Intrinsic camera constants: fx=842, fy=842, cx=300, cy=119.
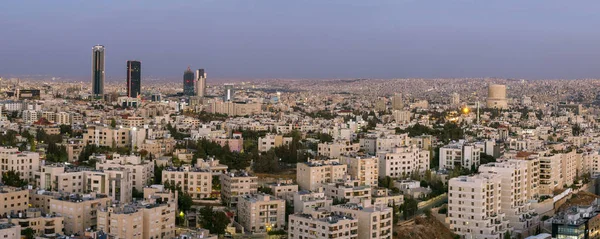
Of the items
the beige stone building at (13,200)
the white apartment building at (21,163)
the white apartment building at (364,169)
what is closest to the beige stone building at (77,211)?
the beige stone building at (13,200)

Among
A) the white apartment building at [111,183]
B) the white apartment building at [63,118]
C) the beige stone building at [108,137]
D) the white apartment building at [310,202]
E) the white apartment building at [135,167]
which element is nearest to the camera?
the white apartment building at [310,202]

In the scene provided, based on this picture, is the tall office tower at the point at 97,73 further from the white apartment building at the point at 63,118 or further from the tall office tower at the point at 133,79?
the white apartment building at the point at 63,118

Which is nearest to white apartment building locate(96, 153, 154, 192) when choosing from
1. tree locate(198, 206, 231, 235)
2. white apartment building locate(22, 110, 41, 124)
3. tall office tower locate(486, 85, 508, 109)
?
tree locate(198, 206, 231, 235)

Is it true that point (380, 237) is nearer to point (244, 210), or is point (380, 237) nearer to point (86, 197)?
point (244, 210)

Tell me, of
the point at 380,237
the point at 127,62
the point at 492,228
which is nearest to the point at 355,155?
the point at 492,228

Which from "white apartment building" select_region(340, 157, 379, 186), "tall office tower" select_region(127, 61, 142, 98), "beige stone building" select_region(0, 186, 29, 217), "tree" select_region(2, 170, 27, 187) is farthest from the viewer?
"tall office tower" select_region(127, 61, 142, 98)

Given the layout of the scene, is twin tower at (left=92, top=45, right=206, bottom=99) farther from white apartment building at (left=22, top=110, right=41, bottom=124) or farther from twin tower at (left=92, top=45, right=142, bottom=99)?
white apartment building at (left=22, top=110, right=41, bottom=124)

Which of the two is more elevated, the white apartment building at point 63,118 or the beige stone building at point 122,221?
the white apartment building at point 63,118
